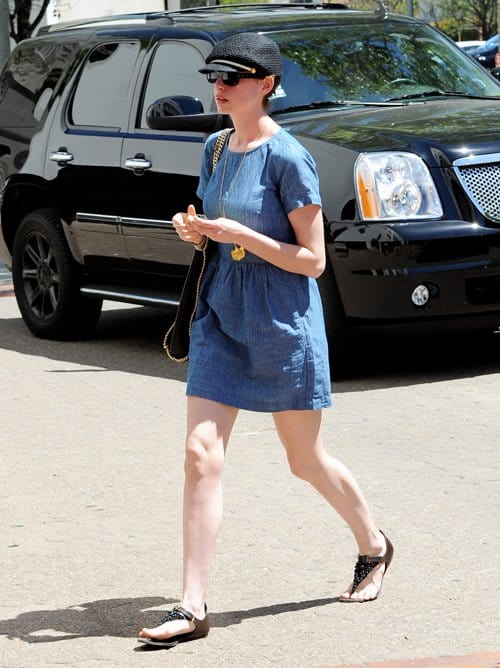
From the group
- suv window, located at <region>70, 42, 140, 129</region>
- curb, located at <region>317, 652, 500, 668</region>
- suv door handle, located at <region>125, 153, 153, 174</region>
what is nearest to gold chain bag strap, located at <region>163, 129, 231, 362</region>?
curb, located at <region>317, 652, 500, 668</region>

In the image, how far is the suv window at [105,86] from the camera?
10.3 metres

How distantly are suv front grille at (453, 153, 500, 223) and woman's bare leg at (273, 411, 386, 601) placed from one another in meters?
3.78

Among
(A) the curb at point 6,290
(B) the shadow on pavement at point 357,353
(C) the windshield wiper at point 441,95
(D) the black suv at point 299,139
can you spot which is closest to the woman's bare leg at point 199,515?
(D) the black suv at point 299,139

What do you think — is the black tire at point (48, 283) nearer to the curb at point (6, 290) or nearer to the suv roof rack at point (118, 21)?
the suv roof rack at point (118, 21)

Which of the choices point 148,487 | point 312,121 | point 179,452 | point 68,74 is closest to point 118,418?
point 179,452

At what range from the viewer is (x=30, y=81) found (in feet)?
37.6

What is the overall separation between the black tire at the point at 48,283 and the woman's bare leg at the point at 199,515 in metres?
5.79

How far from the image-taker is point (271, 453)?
24.1 ft

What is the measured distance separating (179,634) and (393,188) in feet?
13.8

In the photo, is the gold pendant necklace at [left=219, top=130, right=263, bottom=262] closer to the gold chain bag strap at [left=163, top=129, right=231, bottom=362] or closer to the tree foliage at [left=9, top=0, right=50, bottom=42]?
the gold chain bag strap at [left=163, top=129, right=231, bottom=362]

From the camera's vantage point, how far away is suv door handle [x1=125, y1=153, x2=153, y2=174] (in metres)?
9.67

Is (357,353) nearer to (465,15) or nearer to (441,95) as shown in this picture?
(441,95)

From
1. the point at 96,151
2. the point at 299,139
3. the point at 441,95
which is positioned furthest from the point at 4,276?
the point at 299,139

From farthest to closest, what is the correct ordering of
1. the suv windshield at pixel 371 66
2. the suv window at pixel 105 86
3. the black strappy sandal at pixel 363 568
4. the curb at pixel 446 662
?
the suv window at pixel 105 86 < the suv windshield at pixel 371 66 < the black strappy sandal at pixel 363 568 < the curb at pixel 446 662
